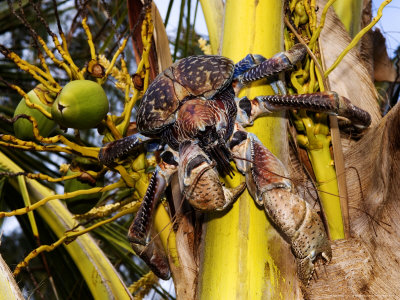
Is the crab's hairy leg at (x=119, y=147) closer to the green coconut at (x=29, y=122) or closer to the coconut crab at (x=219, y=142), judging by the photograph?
the coconut crab at (x=219, y=142)

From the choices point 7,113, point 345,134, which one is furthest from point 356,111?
point 7,113

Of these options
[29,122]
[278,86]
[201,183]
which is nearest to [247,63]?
[278,86]

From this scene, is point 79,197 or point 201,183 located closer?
point 201,183

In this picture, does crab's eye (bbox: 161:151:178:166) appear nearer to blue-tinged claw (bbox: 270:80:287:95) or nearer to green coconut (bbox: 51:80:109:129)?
green coconut (bbox: 51:80:109:129)

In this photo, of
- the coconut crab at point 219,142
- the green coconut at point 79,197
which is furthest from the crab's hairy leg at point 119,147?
the green coconut at point 79,197

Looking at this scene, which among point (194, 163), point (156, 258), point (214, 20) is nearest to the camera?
point (194, 163)

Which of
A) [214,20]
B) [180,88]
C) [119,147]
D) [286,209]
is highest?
[214,20]

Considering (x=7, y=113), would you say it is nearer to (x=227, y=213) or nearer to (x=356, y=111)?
(x=227, y=213)

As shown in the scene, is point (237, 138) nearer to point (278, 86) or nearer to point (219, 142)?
point (219, 142)
